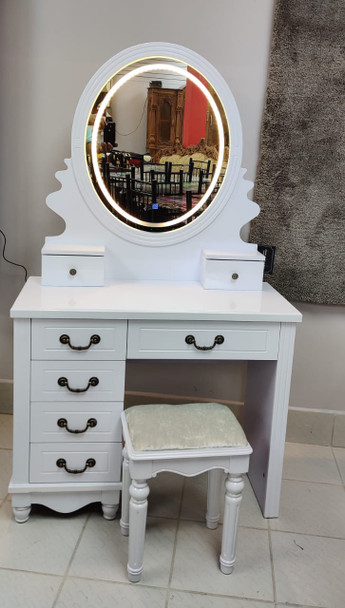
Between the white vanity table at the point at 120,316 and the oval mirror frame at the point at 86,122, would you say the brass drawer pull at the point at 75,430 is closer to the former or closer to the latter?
the white vanity table at the point at 120,316

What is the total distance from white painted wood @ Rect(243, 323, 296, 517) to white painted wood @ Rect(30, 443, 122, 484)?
49 centimetres

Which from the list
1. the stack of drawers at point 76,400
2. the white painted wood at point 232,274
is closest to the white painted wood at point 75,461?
the stack of drawers at point 76,400

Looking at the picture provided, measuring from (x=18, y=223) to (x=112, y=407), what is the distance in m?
0.89

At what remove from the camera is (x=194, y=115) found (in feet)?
6.93

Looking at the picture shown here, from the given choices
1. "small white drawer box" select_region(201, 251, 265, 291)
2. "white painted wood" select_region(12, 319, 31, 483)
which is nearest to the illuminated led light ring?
"small white drawer box" select_region(201, 251, 265, 291)

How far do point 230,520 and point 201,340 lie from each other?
52cm

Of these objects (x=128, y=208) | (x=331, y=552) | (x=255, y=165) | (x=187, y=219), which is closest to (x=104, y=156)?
(x=128, y=208)

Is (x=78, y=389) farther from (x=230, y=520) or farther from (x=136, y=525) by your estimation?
(x=230, y=520)

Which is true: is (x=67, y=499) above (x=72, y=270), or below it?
below

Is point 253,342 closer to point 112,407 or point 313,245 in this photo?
point 112,407

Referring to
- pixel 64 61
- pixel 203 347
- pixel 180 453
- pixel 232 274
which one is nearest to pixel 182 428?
pixel 180 453

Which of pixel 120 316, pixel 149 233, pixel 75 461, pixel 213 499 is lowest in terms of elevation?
pixel 213 499

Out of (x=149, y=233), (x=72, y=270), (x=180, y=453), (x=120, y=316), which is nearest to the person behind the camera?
(x=180, y=453)

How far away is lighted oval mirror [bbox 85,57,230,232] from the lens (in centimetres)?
206
